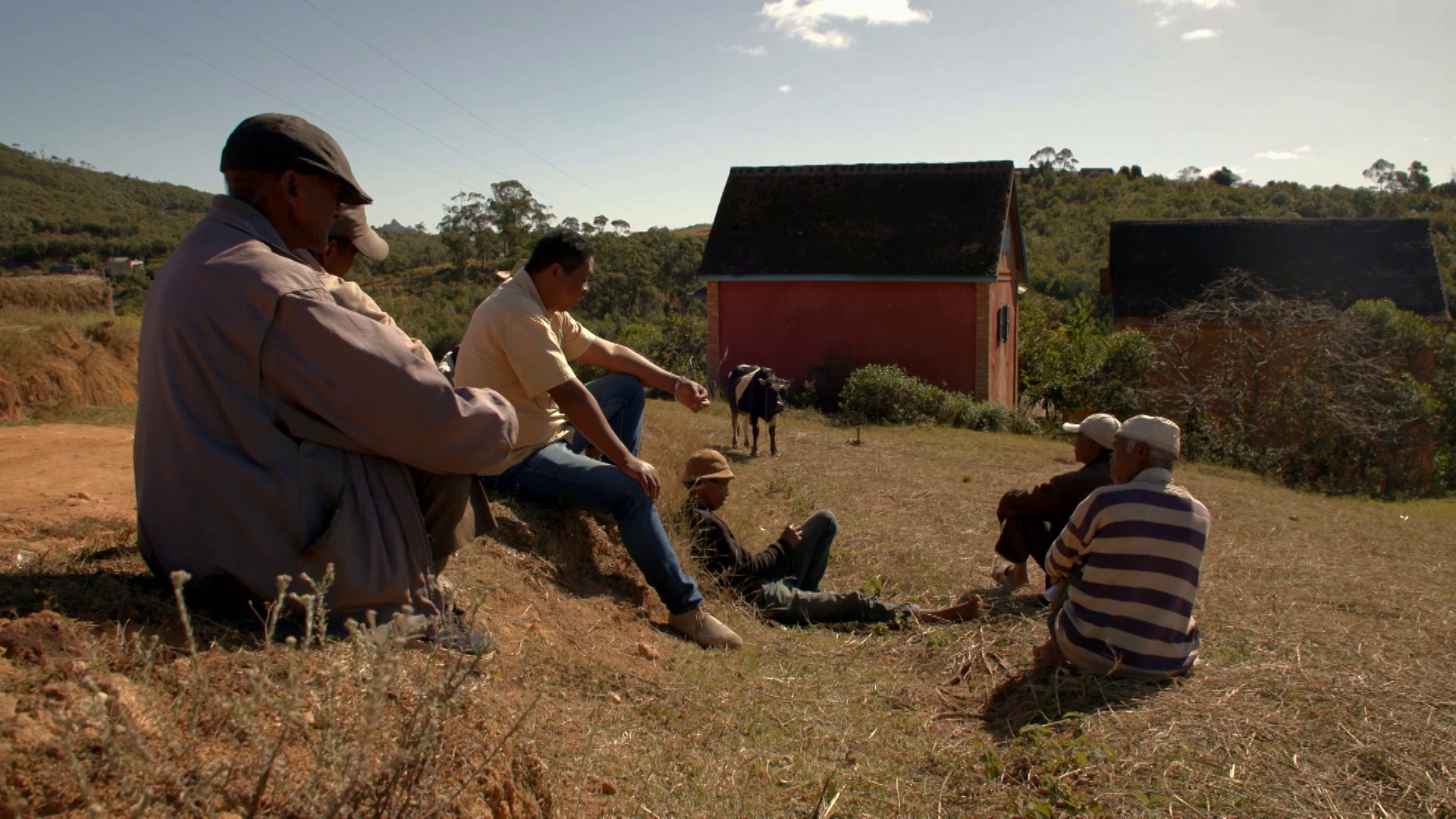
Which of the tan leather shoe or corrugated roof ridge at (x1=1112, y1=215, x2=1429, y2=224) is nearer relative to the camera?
the tan leather shoe

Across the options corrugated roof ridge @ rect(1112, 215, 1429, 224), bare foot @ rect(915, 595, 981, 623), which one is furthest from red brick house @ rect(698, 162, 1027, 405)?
bare foot @ rect(915, 595, 981, 623)

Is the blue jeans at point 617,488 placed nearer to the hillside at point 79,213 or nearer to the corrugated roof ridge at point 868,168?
the corrugated roof ridge at point 868,168

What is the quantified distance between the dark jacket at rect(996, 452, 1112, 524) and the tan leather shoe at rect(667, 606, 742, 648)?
2.01 metres

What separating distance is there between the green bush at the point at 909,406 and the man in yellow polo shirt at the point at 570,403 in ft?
39.3

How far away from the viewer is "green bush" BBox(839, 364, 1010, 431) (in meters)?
16.7

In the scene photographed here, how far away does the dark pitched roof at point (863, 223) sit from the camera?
1944cm

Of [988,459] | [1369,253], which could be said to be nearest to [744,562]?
[988,459]

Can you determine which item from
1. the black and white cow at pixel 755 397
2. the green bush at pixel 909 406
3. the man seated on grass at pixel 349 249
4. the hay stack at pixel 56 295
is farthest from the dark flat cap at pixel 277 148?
the green bush at pixel 909 406

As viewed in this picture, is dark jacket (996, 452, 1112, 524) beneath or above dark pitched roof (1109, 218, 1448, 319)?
beneath

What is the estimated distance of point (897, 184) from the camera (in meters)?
21.1

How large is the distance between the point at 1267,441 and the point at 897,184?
354 inches

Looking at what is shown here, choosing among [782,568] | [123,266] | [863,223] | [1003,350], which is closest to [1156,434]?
[782,568]

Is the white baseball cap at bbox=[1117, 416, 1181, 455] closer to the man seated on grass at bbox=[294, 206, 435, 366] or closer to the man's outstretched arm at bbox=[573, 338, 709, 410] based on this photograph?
the man's outstretched arm at bbox=[573, 338, 709, 410]

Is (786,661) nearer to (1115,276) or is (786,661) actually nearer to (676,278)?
(1115,276)
